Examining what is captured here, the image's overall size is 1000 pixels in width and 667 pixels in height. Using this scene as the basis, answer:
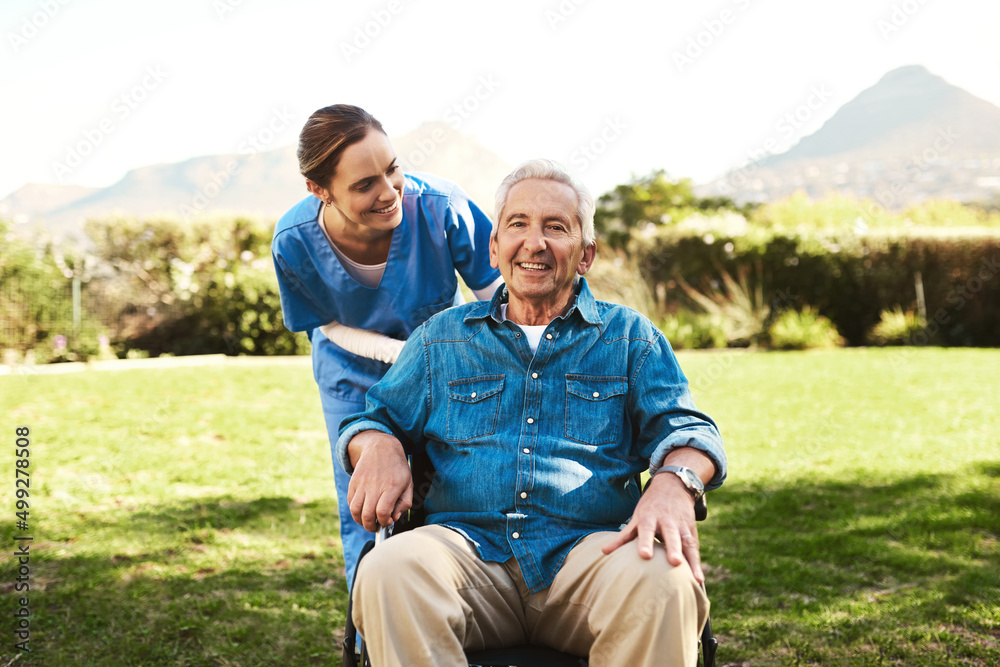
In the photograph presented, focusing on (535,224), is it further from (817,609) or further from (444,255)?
(817,609)

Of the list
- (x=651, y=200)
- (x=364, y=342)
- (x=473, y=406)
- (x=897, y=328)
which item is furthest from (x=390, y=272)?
(x=651, y=200)

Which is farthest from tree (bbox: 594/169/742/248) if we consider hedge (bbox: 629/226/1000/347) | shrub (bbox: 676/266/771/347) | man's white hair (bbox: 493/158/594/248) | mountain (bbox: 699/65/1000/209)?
man's white hair (bbox: 493/158/594/248)

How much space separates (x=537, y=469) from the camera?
1.76m

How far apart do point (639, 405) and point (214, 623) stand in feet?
6.62

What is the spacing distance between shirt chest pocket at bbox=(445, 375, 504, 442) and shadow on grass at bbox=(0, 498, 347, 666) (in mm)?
1336

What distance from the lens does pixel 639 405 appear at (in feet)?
5.96

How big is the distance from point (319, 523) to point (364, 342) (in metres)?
2.10

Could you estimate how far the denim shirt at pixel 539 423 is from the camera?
1737 mm

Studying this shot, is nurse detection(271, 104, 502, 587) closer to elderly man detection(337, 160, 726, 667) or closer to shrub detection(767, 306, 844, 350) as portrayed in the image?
elderly man detection(337, 160, 726, 667)

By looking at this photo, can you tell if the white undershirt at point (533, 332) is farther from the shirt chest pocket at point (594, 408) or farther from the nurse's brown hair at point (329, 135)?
the nurse's brown hair at point (329, 135)

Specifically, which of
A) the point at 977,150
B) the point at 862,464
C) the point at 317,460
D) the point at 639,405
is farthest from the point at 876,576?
the point at 977,150

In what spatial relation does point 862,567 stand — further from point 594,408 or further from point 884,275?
point 884,275

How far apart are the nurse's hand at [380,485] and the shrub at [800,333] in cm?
860

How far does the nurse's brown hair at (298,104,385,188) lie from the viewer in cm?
208
